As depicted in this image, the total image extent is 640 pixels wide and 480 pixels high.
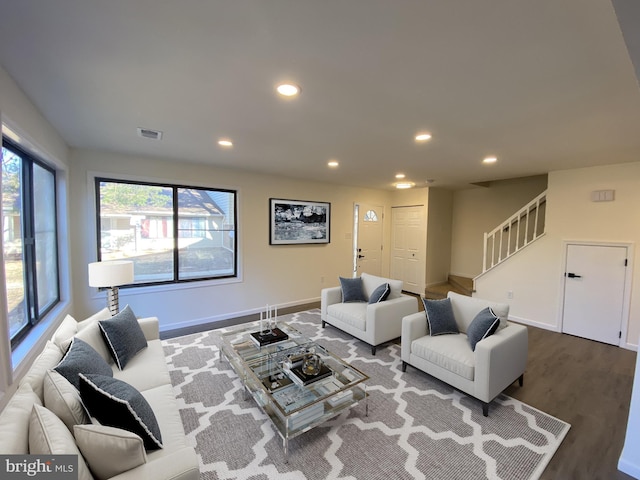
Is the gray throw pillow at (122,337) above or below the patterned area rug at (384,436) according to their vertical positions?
above

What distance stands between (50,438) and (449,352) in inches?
105

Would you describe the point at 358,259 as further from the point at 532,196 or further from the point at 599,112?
the point at 599,112

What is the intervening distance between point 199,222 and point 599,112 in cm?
468

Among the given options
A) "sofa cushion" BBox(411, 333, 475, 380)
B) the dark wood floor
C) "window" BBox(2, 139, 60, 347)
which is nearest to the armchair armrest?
"sofa cushion" BBox(411, 333, 475, 380)

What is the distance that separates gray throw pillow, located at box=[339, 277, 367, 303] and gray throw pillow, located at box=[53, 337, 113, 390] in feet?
9.26

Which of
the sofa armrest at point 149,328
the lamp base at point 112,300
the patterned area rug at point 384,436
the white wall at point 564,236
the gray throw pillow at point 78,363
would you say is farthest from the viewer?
the white wall at point 564,236

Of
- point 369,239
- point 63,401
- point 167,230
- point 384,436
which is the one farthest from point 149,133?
point 369,239

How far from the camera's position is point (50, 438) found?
1028mm

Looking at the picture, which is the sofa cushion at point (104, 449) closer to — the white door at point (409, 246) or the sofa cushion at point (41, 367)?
the sofa cushion at point (41, 367)

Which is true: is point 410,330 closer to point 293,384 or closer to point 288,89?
point 293,384

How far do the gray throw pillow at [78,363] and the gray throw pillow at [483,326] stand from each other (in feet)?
9.48

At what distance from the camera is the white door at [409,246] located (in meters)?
6.16

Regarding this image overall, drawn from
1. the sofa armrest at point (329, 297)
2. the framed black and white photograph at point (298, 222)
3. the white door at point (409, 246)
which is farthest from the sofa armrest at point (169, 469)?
the white door at point (409, 246)

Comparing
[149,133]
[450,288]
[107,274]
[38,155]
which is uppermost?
[149,133]
